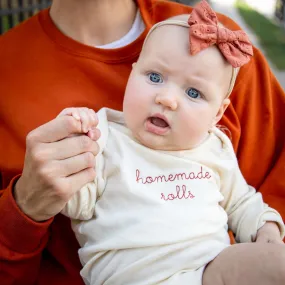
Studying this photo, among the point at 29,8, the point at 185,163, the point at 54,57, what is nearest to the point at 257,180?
the point at 185,163

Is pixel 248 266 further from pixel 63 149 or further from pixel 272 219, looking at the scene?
pixel 63 149

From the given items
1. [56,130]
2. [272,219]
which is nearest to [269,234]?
[272,219]

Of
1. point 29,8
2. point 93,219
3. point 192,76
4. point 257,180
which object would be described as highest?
point 192,76

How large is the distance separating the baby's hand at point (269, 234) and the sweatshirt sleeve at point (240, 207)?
12mm

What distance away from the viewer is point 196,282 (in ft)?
4.09

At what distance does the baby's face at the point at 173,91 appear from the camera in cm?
130

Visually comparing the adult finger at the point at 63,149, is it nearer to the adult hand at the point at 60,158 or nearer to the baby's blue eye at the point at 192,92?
the adult hand at the point at 60,158

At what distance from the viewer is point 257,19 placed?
1184 cm

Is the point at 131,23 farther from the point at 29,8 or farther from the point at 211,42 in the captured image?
the point at 29,8

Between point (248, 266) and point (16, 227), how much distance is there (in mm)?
617

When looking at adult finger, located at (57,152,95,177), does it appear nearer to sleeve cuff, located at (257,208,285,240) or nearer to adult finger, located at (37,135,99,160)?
adult finger, located at (37,135,99,160)

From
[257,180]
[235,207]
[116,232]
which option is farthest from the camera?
[257,180]

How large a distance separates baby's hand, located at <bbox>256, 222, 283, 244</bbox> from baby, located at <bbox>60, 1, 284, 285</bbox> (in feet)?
0.04

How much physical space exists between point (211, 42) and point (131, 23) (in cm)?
45
